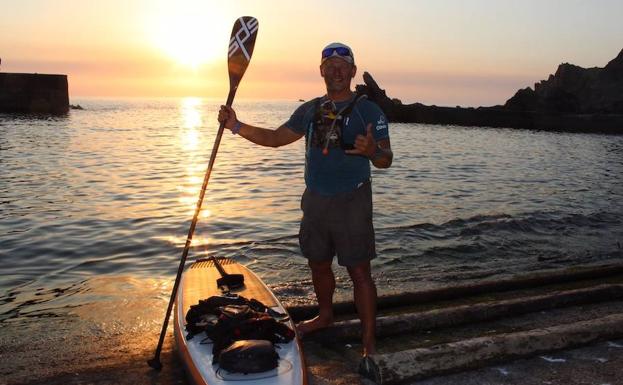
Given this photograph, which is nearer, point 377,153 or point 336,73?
point 377,153

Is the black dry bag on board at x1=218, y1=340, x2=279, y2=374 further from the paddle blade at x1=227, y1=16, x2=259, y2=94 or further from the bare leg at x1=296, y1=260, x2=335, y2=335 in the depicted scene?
the paddle blade at x1=227, y1=16, x2=259, y2=94

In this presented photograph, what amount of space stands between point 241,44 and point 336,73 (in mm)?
1393

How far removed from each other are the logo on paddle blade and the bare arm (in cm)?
84

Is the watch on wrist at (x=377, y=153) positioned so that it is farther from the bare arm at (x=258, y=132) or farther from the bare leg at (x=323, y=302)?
the bare leg at (x=323, y=302)

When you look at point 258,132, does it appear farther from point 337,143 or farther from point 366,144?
point 366,144

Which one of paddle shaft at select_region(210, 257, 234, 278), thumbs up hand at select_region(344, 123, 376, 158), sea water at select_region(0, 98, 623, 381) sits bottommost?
sea water at select_region(0, 98, 623, 381)

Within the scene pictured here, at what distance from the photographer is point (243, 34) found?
5.84 meters

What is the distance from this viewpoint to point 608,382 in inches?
180

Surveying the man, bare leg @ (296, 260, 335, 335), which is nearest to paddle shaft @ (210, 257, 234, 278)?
bare leg @ (296, 260, 335, 335)

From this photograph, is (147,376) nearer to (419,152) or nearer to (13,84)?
(419,152)

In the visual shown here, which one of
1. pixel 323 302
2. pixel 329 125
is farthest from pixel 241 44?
pixel 323 302

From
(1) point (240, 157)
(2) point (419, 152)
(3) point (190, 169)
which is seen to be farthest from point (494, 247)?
(2) point (419, 152)

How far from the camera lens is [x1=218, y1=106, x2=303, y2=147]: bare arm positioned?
17.5 feet

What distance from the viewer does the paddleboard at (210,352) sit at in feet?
14.3
